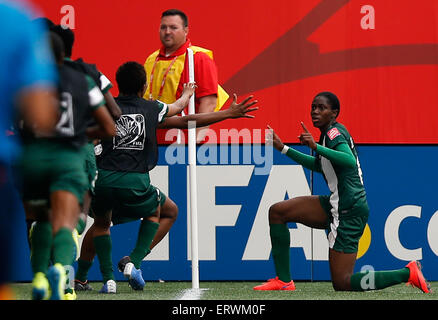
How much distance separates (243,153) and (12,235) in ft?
19.2

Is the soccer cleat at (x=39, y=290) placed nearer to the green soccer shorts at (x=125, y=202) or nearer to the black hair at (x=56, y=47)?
the black hair at (x=56, y=47)

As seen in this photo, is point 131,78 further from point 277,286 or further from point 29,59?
point 29,59

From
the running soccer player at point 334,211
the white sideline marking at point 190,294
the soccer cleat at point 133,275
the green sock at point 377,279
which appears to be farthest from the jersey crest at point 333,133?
the soccer cleat at point 133,275

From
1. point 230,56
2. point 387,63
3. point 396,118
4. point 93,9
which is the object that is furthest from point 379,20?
point 93,9

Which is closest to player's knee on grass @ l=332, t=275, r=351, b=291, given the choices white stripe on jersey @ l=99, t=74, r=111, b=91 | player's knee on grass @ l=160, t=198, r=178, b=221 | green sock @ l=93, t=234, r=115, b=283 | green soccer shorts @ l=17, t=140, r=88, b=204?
player's knee on grass @ l=160, t=198, r=178, b=221

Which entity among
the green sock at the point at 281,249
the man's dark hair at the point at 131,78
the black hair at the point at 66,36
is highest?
the black hair at the point at 66,36

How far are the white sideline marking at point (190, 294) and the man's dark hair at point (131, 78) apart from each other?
1.52 meters

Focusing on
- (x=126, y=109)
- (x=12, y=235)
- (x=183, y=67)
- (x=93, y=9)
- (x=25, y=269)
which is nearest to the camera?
(x=12, y=235)

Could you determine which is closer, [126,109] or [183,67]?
[126,109]

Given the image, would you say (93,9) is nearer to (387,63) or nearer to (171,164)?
(171,164)

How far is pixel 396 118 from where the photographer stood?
8336 mm

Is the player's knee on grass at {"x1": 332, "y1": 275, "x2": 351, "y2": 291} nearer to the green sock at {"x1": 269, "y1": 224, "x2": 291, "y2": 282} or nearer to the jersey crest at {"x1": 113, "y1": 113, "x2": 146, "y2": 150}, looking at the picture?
the green sock at {"x1": 269, "y1": 224, "x2": 291, "y2": 282}

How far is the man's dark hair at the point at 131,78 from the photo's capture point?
640cm

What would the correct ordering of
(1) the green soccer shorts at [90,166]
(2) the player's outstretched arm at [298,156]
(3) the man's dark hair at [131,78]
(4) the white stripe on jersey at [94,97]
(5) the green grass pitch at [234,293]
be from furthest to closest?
1. (2) the player's outstretched arm at [298,156]
2. (3) the man's dark hair at [131,78]
3. (5) the green grass pitch at [234,293]
4. (1) the green soccer shorts at [90,166]
5. (4) the white stripe on jersey at [94,97]
